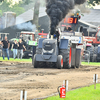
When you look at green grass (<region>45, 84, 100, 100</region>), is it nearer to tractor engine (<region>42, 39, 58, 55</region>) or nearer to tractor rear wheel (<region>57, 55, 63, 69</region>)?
tractor rear wheel (<region>57, 55, 63, 69</region>)

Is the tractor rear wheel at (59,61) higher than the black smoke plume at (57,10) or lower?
lower

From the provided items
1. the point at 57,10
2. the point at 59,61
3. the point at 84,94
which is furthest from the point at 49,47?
the point at 84,94

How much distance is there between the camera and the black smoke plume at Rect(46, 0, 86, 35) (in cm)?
2062

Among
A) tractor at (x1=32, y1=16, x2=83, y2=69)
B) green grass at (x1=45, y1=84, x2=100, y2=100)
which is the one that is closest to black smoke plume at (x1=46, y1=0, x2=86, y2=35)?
tractor at (x1=32, y1=16, x2=83, y2=69)

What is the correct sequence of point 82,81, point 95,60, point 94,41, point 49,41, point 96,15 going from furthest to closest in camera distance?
1. point 96,15
2. point 94,41
3. point 95,60
4. point 49,41
5. point 82,81

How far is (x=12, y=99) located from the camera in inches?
357

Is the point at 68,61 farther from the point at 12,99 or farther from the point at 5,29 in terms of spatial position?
the point at 5,29

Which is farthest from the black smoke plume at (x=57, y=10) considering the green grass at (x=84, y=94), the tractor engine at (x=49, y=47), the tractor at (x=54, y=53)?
the green grass at (x=84, y=94)

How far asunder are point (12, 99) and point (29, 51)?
24998mm

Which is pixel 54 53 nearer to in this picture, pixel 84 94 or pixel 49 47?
pixel 49 47

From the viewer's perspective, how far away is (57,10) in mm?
21031

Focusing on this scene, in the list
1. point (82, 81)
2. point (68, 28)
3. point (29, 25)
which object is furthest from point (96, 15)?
point (82, 81)

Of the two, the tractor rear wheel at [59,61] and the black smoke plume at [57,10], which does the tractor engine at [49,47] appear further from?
the black smoke plume at [57,10]

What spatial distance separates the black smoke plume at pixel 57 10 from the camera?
20.6m
